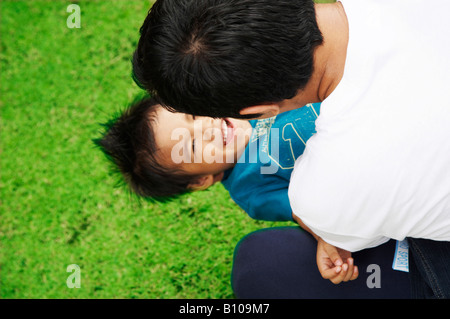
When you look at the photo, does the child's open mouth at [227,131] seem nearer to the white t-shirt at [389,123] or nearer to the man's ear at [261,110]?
the man's ear at [261,110]

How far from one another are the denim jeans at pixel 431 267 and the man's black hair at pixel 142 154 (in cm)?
84

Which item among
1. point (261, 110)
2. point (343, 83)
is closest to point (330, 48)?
point (343, 83)

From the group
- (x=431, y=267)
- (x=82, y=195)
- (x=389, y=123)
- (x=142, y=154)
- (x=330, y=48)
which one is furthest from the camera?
(x=82, y=195)

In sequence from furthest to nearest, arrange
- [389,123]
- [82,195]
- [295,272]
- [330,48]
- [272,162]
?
[82,195]
[272,162]
[295,272]
[330,48]
[389,123]

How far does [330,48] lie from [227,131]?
68 centimetres

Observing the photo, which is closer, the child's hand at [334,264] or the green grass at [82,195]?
the child's hand at [334,264]

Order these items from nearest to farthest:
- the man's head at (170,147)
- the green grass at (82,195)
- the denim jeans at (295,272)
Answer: the denim jeans at (295,272) → the man's head at (170,147) → the green grass at (82,195)

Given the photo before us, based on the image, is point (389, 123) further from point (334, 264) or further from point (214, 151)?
point (214, 151)

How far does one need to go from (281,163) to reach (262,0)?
2.30 feet

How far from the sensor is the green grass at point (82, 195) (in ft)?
6.81

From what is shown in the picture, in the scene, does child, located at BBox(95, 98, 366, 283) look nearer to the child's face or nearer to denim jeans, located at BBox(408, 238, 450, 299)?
the child's face

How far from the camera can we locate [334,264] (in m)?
1.23

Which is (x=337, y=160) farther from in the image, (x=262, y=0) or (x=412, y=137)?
(x=262, y=0)

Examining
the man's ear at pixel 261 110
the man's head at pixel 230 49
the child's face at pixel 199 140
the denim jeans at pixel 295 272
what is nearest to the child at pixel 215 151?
the child's face at pixel 199 140
